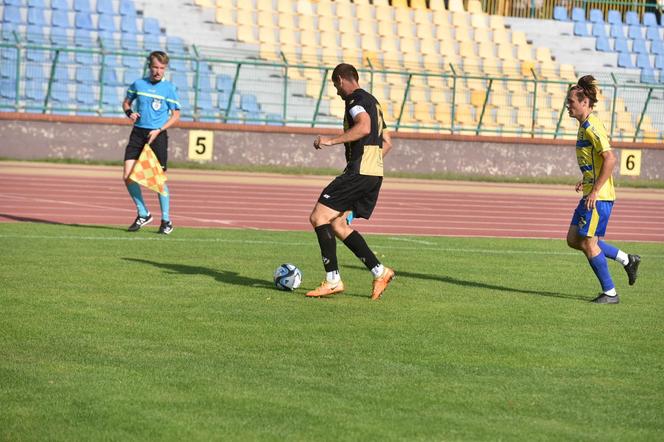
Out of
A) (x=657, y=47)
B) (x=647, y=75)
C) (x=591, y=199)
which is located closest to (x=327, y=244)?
(x=591, y=199)

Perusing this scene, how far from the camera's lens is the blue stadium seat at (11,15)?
2980cm

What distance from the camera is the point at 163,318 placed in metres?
9.20

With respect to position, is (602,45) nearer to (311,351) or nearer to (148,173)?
(148,173)

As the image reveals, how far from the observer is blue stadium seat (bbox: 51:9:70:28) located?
3036cm

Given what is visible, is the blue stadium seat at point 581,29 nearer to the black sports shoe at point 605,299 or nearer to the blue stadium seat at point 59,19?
the blue stadium seat at point 59,19

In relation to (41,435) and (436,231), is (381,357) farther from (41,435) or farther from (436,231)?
(436,231)

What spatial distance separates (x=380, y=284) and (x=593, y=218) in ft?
6.29

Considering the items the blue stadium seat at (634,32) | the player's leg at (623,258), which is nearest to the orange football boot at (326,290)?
the player's leg at (623,258)

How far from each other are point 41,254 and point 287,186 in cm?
1226

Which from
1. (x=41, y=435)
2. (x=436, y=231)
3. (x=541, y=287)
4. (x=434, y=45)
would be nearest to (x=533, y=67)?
(x=434, y=45)

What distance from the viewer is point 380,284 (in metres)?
10.7

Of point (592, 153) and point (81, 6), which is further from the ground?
point (81, 6)

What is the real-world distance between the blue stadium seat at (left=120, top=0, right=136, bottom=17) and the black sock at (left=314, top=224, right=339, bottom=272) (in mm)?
21870

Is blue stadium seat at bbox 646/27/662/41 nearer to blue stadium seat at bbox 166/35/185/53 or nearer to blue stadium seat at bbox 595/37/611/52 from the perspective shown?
blue stadium seat at bbox 595/37/611/52
